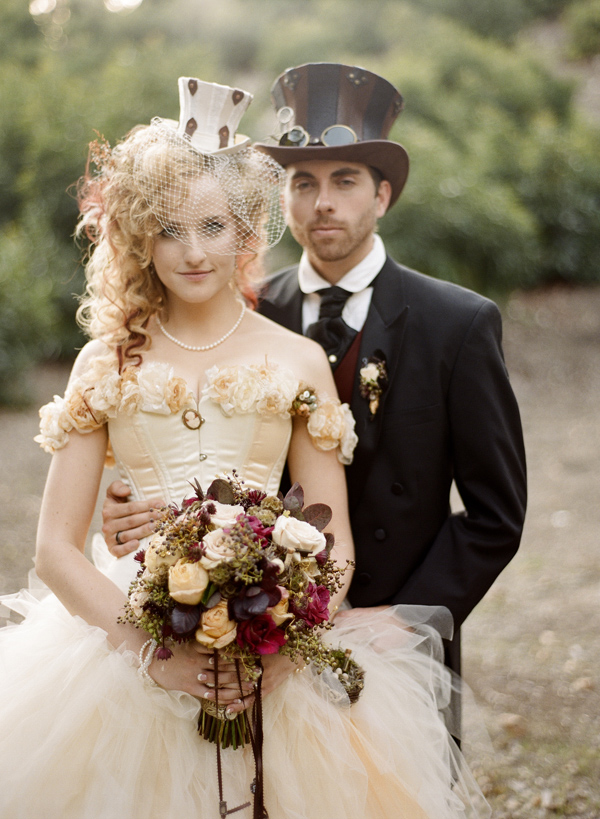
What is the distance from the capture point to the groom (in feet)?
8.18

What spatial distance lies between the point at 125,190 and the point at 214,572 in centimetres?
128

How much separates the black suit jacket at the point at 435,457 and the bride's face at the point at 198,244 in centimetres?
64

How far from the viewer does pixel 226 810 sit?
1.87m

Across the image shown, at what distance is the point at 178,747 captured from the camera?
190cm

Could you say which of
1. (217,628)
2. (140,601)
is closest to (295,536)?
(217,628)

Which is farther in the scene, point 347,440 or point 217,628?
point 347,440

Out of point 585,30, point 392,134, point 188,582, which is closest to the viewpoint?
point 188,582

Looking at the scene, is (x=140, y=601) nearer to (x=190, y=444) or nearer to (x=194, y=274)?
(x=190, y=444)

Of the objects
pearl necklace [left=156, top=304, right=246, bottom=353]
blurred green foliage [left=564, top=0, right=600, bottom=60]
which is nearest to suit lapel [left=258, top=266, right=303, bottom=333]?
pearl necklace [left=156, top=304, right=246, bottom=353]

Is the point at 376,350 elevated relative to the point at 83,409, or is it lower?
elevated

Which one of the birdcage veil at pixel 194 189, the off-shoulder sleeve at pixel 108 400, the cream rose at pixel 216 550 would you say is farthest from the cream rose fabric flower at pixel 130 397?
the cream rose at pixel 216 550

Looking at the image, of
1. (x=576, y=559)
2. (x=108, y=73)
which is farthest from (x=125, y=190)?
(x=108, y=73)

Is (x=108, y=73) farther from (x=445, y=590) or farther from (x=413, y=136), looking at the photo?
(x=445, y=590)

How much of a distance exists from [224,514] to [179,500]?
23.8 inches
